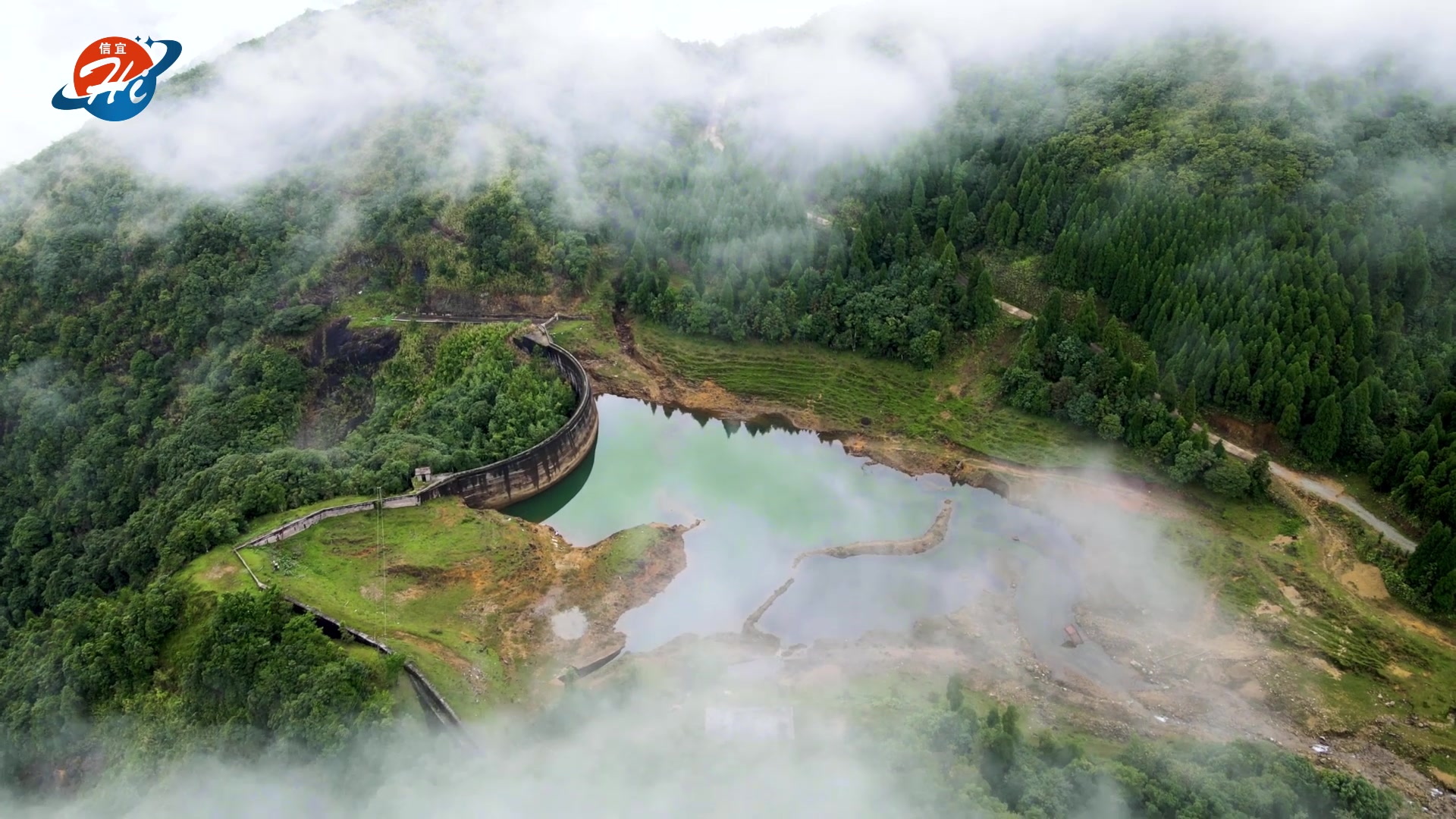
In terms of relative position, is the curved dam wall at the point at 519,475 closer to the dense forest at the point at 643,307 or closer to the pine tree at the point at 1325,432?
the dense forest at the point at 643,307

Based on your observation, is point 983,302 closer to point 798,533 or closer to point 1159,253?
point 1159,253

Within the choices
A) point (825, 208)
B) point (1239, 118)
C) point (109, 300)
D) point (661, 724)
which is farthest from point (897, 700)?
point (109, 300)

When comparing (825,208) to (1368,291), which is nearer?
(1368,291)

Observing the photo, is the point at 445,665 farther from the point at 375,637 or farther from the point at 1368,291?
the point at 1368,291

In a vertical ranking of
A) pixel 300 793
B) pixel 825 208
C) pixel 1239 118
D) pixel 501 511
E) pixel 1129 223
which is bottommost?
pixel 501 511

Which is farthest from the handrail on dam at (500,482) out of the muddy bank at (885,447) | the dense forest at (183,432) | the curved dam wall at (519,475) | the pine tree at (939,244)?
the pine tree at (939,244)

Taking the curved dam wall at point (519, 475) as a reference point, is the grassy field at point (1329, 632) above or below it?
above

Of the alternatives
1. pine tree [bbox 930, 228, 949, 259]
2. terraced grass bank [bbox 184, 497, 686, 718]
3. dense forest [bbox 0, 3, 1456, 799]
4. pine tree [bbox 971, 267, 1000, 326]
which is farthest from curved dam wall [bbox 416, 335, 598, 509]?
pine tree [bbox 971, 267, 1000, 326]
